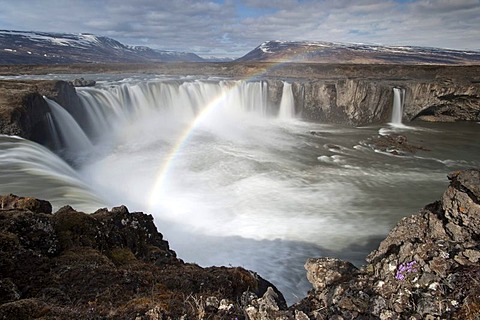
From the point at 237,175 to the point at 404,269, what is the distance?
16703mm

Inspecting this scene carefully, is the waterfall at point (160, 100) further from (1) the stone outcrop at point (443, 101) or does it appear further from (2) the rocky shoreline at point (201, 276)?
(2) the rocky shoreline at point (201, 276)

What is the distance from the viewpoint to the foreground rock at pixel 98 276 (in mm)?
3648

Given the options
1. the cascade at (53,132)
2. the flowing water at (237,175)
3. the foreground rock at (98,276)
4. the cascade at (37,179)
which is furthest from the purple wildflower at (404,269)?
the cascade at (53,132)

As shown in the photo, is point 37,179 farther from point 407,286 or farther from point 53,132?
point 407,286

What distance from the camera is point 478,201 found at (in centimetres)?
595

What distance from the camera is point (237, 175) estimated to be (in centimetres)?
2022

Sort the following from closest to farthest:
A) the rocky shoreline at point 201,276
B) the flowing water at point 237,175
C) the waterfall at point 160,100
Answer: the rocky shoreline at point 201,276 < the flowing water at point 237,175 < the waterfall at point 160,100

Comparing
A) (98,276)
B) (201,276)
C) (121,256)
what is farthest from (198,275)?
(121,256)

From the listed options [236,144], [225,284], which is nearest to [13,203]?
[225,284]

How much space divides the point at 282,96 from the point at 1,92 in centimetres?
2817

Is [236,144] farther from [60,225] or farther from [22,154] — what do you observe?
[60,225]

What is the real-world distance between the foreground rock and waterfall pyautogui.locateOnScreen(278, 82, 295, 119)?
34900mm

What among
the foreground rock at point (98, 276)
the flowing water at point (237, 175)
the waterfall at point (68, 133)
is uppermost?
the foreground rock at point (98, 276)

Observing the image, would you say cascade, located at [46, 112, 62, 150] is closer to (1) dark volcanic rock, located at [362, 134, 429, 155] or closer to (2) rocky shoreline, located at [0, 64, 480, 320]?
(2) rocky shoreline, located at [0, 64, 480, 320]
